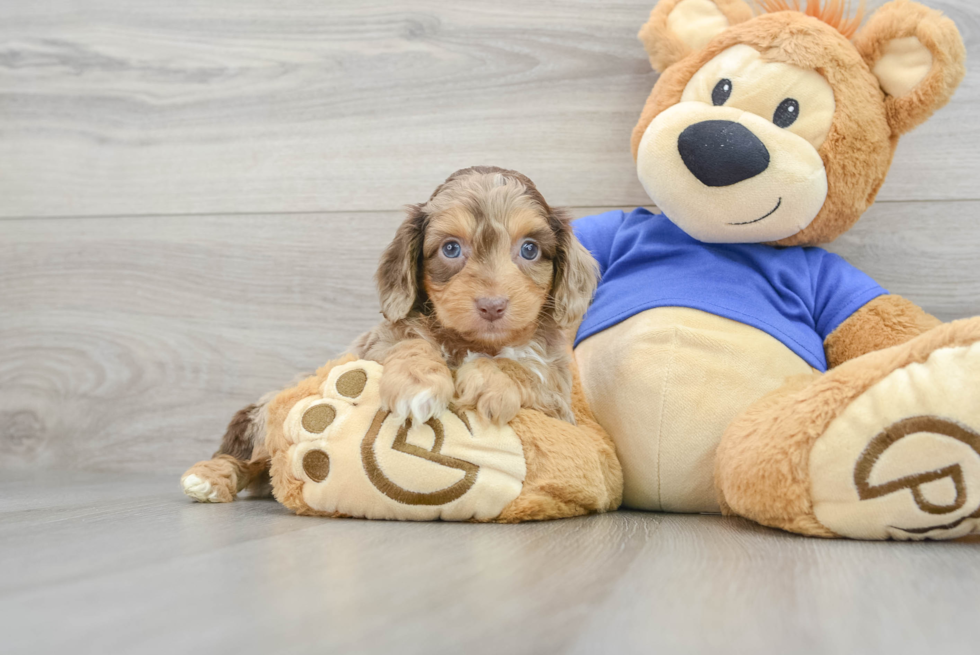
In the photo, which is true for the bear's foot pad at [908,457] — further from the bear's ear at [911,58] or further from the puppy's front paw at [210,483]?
the puppy's front paw at [210,483]

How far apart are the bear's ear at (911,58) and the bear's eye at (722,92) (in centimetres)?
25

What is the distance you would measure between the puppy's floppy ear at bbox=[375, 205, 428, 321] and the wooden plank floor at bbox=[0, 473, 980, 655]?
35cm

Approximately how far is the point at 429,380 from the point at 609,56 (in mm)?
1032

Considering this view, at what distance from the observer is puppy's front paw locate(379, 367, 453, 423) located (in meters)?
1.15

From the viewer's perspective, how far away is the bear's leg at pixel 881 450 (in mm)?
972

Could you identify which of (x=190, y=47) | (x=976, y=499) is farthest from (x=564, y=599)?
(x=190, y=47)

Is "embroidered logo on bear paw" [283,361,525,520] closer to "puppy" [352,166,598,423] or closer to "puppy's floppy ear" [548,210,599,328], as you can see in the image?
"puppy" [352,166,598,423]

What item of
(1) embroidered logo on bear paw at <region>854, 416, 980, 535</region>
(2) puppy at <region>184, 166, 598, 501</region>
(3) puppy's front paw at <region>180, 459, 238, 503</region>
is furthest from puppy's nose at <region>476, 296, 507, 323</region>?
(3) puppy's front paw at <region>180, 459, 238, 503</region>

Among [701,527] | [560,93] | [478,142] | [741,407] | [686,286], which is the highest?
[560,93]

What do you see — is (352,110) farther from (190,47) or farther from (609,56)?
(609,56)

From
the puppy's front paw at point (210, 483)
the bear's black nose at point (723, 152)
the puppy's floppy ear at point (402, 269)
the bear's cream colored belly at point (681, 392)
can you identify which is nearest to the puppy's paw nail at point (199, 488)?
the puppy's front paw at point (210, 483)

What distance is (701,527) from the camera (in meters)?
1.18

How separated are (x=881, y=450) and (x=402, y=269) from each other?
753mm

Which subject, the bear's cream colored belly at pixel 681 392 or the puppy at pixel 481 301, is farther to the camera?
the bear's cream colored belly at pixel 681 392
